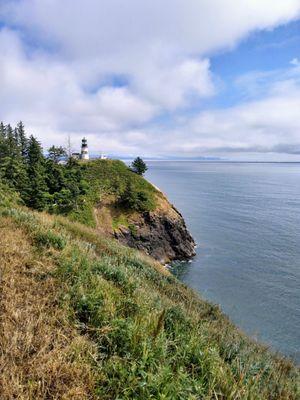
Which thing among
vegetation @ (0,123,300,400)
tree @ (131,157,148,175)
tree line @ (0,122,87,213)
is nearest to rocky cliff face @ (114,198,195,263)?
tree line @ (0,122,87,213)

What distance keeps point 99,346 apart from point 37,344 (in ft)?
3.09

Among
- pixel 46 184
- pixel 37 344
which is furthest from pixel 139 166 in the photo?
pixel 37 344

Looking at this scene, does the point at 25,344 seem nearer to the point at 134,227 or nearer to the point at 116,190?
the point at 134,227

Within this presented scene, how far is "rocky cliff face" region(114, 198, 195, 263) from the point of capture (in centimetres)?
4544

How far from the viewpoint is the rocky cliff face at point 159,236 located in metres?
45.4

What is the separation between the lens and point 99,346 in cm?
475

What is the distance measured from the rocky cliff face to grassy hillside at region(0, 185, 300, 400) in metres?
37.6

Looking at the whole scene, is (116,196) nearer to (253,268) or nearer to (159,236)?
(159,236)

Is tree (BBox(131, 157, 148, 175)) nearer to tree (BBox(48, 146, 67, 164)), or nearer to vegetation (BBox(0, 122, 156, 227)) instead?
vegetation (BBox(0, 122, 156, 227))

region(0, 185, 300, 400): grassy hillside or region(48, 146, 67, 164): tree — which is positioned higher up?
region(48, 146, 67, 164): tree

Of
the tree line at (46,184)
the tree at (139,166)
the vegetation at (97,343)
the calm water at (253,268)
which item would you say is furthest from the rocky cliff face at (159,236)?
the vegetation at (97,343)

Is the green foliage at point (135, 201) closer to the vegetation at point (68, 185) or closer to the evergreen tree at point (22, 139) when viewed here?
the vegetation at point (68, 185)

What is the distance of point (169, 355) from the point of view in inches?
198

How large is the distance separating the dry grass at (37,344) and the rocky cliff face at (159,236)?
1503 inches
